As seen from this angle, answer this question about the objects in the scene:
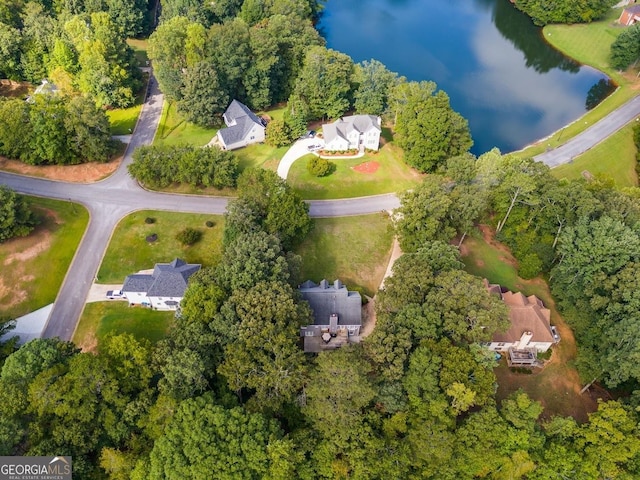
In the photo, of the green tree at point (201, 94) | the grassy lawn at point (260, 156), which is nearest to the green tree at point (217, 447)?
the grassy lawn at point (260, 156)

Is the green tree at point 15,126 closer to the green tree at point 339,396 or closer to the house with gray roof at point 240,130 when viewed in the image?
the house with gray roof at point 240,130

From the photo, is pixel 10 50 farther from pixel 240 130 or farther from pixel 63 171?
pixel 240 130

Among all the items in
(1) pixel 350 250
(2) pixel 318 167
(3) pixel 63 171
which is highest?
(2) pixel 318 167

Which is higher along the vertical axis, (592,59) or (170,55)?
(170,55)

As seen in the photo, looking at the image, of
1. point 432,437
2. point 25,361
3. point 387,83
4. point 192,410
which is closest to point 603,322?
point 432,437

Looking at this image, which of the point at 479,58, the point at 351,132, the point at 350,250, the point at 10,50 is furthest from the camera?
the point at 479,58

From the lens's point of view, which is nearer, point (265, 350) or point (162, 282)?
point (265, 350)

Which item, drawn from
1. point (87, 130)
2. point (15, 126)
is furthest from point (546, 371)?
point (15, 126)

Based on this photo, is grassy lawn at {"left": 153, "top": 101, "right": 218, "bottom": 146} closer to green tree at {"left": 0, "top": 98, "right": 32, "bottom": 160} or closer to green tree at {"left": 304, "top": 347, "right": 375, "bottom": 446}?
green tree at {"left": 0, "top": 98, "right": 32, "bottom": 160}
